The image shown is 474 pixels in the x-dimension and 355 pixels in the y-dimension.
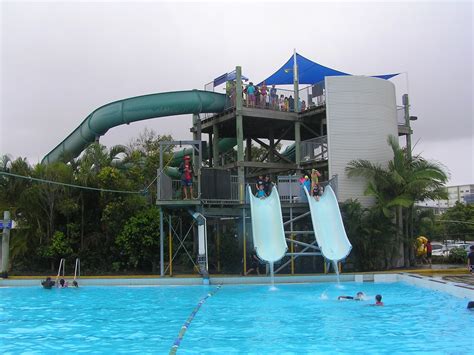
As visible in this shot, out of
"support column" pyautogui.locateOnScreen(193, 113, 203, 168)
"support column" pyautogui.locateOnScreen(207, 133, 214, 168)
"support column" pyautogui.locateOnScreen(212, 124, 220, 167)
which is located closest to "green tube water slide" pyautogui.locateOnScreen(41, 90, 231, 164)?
"support column" pyautogui.locateOnScreen(193, 113, 203, 168)

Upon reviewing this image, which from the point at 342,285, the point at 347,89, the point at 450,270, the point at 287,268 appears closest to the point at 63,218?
the point at 287,268

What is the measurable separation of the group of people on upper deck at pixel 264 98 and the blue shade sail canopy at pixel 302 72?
2454mm

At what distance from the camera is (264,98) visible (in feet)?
73.9

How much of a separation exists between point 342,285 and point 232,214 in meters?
5.27

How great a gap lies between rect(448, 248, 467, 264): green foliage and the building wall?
4783 millimetres

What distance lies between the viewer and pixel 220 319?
426 inches

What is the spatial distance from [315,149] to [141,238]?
883 centimetres

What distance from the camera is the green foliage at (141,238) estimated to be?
19.9 metres

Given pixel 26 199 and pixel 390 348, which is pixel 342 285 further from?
pixel 26 199

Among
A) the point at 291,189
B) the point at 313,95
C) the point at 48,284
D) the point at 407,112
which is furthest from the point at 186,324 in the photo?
the point at 407,112

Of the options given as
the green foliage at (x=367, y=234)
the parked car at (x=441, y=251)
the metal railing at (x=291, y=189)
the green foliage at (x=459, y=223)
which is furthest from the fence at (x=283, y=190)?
the green foliage at (x=459, y=223)

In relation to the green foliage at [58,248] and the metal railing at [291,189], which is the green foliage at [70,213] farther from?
the metal railing at [291,189]

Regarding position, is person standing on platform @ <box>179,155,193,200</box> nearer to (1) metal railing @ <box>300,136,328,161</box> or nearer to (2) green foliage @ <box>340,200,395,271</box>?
(2) green foliage @ <box>340,200,395,271</box>

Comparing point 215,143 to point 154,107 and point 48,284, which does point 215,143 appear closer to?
point 154,107
